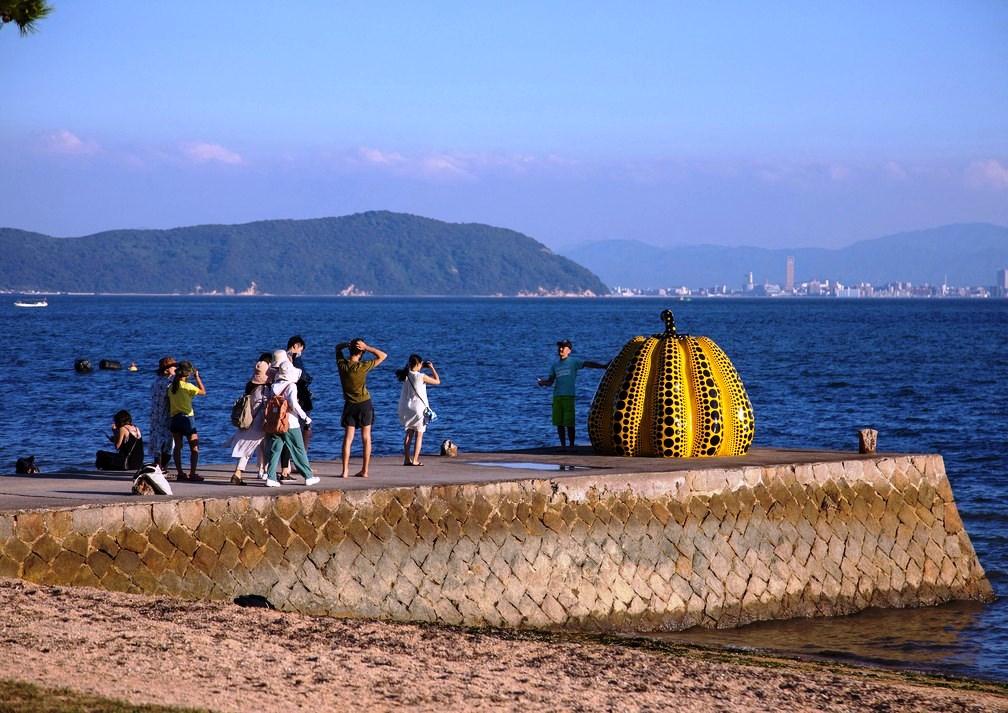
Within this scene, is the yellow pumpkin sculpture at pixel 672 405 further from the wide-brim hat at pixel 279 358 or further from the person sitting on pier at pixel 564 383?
the wide-brim hat at pixel 279 358

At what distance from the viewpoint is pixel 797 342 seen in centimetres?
10781

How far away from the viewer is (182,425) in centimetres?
1708

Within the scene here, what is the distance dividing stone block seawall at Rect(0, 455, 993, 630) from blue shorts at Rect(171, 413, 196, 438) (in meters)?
2.82

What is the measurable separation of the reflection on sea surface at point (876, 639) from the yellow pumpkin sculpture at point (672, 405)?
2869mm

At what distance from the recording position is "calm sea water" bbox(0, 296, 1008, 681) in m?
17.1

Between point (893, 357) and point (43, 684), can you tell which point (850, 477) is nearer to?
point (43, 684)

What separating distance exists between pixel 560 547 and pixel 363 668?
5058 millimetres

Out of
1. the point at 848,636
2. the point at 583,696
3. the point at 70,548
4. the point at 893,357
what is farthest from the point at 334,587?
the point at 893,357

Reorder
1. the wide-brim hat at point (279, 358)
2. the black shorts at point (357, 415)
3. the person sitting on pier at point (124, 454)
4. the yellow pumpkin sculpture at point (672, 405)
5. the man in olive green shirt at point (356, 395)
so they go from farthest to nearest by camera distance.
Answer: the yellow pumpkin sculpture at point (672, 405), the person sitting on pier at point (124, 454), the black shorts at point (357, 415), the man in olive green shirt at point (356, 395), the wide-brim hat at point (279, 358)

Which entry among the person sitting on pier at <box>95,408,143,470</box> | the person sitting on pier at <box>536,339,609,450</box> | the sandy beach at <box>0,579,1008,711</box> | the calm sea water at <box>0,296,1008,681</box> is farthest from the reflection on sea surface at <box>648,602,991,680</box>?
the person sitting on pier at <box>95,408,143,470</box>

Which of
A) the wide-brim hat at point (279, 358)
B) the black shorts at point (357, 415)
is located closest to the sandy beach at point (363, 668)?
the wide-brim hat at point (279, 358)

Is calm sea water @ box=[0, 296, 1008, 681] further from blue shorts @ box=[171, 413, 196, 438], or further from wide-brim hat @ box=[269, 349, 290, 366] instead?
blue shorts @ box=[171, 413, 196, 438]

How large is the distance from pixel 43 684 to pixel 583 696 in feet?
12.1

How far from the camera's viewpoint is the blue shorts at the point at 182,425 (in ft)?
55.9
